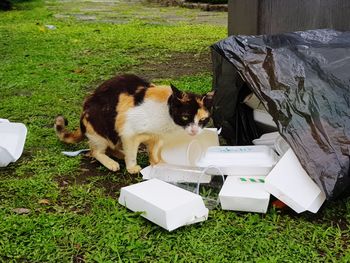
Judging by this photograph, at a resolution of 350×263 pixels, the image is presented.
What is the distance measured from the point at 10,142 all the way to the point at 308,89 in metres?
1.82

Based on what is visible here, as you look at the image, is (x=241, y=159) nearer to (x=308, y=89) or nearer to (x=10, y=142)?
(x=308, y=89)

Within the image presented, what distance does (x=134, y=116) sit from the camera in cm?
289

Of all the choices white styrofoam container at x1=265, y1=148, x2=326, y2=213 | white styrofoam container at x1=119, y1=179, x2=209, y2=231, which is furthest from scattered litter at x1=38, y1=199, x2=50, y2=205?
white styrofoam container at x1=265, y1=148, x2=326, y2=213

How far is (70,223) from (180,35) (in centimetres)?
608

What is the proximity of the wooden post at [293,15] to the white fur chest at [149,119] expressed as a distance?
1083 mm

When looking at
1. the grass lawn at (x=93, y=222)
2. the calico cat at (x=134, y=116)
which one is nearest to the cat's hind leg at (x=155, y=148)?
the calico cat at (x=134, y=116)

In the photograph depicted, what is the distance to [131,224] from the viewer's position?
237 centimetres

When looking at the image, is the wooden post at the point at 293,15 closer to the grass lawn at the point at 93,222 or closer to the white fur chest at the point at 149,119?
the white fur chest at the point at 149,119

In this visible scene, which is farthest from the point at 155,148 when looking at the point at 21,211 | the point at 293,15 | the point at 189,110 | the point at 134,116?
the point at 293,15

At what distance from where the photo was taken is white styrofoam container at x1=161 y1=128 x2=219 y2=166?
9.68 ft

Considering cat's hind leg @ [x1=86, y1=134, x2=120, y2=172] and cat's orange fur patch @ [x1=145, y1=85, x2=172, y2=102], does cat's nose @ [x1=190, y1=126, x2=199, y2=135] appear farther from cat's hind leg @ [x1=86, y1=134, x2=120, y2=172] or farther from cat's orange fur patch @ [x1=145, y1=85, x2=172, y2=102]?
cat's hind leg @ [x1=86, y1=134, x2=120, y2=172]

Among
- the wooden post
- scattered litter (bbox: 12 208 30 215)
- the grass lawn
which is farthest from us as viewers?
the wooden post

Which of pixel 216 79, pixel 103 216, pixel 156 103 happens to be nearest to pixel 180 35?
pixel 216 79

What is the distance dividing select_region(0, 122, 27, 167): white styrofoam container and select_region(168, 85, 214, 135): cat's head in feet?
3.27
